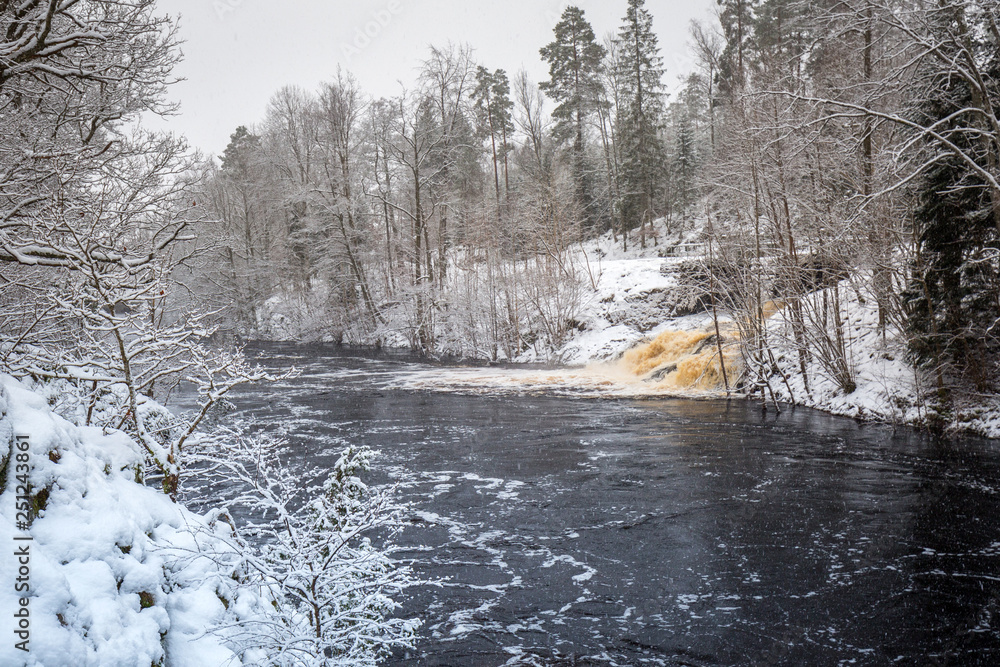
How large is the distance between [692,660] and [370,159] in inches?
1374

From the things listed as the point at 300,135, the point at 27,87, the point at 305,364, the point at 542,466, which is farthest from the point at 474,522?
the point at 300,135

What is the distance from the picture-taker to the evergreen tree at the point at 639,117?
38.3 meters

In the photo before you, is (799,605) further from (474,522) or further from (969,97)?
(969,97)

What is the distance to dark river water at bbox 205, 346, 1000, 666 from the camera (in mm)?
5520

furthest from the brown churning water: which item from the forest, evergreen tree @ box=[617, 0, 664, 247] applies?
evergreen tree @ box=[617, 0, 664, 247]

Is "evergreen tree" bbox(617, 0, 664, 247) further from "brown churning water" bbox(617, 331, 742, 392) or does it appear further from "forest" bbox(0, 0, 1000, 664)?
"brown churning water" bbox(617, 331, 742, 392)

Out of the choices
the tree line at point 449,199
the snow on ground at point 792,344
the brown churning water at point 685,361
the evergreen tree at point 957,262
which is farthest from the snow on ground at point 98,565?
the tree line at point 449,199

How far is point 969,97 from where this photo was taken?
11.7 metres

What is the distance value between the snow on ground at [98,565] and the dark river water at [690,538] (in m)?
2.35

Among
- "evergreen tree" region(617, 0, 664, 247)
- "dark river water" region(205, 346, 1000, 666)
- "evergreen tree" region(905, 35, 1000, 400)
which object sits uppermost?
"evergreen tree" region(617, 0, 664, 247)

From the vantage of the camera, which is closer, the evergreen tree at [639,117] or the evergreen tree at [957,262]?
the evergreen tree at [957,262]

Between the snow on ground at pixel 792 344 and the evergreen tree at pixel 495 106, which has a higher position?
the evergreen tree at pixel 495 106

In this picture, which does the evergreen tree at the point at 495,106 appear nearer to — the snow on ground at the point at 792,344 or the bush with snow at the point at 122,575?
the snow on ground at the point at 792,344

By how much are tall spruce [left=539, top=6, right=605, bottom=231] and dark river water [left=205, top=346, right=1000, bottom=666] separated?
31245 millimetres
